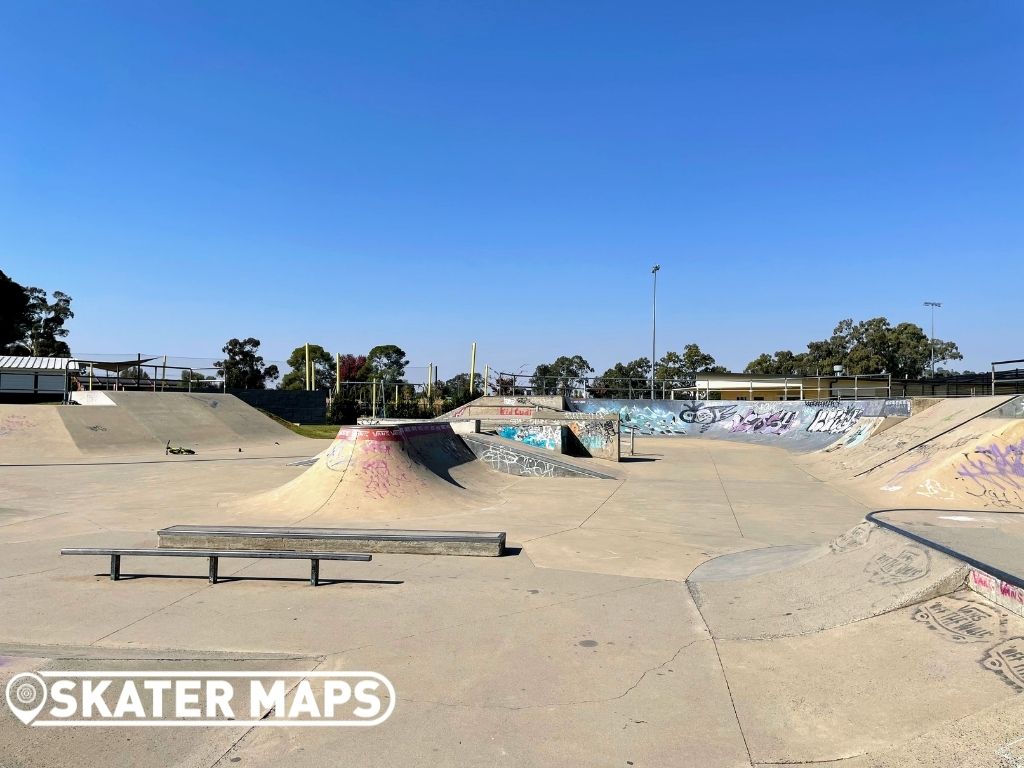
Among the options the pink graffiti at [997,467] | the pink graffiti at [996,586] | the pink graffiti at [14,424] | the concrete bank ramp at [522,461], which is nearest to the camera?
the pink graffiti at [996,586]

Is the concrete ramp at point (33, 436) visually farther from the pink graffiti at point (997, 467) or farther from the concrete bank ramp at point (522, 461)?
the pink graffiti at point (997, 467)

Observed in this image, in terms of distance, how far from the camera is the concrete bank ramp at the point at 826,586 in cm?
462

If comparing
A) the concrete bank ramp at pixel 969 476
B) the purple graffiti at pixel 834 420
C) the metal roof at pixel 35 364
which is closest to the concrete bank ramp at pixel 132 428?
the metal roof at pixel 35 364

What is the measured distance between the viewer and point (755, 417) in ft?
113

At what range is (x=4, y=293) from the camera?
49.2m

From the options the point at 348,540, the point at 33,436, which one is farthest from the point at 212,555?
the point at 33,436

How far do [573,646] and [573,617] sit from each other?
68cm

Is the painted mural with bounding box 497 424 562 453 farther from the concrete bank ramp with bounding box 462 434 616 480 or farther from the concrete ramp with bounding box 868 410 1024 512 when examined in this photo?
the concrete ramp with bounding box 868 410 1024 512

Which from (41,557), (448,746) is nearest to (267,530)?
(41,557)

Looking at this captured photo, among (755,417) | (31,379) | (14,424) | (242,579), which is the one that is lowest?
(242,579)

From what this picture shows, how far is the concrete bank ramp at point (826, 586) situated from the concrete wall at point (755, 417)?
21367 mm

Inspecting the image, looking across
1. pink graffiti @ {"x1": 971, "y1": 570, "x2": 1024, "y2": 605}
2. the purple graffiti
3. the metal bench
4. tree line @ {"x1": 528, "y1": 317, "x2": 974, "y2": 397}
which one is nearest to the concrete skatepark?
Answer: pink graffiti @ {"x1": 971, "y1": 570, "x2": 1024, "y2": 605}

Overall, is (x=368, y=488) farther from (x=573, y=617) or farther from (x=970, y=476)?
(x=970, y=476)

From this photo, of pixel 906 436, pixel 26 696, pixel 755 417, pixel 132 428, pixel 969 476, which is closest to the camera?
pixel 26 696
